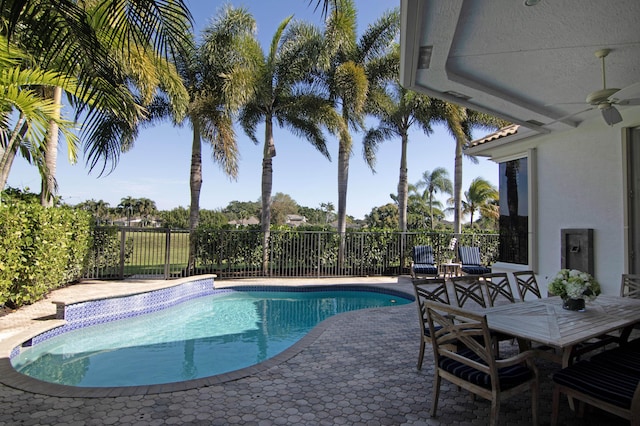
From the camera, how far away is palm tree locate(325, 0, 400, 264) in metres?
10.7

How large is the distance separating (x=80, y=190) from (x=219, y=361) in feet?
21.4

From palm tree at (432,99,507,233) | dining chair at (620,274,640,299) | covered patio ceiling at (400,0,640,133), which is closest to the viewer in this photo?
covered patio ceiling at (400,0,640,133)

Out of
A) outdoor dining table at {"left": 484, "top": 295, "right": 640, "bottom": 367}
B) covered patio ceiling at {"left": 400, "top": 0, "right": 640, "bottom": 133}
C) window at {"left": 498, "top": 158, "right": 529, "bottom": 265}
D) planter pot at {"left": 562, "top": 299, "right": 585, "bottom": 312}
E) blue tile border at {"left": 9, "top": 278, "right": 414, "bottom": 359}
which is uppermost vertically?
covered patio ceiling at {"left": 400, "top": 0, "right": 640, "bottom": 133}

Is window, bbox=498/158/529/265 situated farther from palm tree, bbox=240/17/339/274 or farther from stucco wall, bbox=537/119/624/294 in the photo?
palm tree, bbox=240/17/339/274

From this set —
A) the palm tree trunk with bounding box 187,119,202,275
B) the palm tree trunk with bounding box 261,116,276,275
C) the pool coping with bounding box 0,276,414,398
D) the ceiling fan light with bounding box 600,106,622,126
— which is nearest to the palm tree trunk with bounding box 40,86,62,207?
the palm tree trunk with bounding box 187,119,202,275

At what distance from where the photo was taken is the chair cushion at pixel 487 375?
237cm

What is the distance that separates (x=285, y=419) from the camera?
2.67 meters

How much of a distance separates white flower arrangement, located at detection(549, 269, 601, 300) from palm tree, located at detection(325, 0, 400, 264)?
809 centimetres

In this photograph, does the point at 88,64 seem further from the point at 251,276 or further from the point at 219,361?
the point at 251,276

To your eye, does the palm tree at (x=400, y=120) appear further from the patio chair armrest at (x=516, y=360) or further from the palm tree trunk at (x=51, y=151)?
the patio chair armrest at (x=516, y=360)

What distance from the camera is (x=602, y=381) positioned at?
231 cm

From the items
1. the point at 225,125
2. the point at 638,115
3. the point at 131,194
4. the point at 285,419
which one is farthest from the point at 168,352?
the point at 131,194

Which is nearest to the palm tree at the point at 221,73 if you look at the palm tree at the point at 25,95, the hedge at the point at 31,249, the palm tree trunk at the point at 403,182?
the hedge at the point at 31,249

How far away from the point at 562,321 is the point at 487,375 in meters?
1.05
